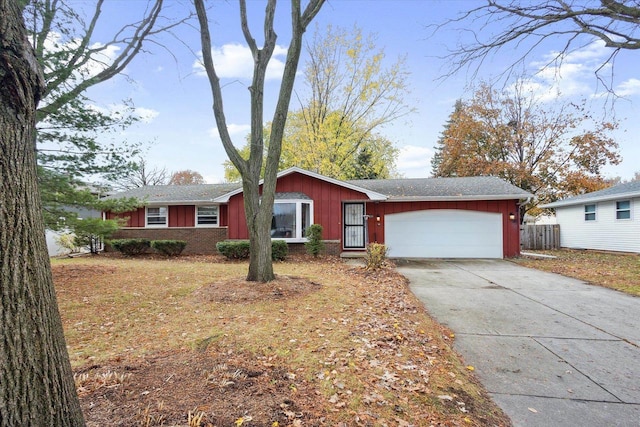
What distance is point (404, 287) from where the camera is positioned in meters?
7.29

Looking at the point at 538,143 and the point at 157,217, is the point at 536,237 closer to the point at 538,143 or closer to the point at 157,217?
the point at 538,143

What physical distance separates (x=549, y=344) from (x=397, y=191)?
10513 millimetres

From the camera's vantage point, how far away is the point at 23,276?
1.54 m

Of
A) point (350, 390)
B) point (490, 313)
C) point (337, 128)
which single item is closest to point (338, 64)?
point (337, 128)

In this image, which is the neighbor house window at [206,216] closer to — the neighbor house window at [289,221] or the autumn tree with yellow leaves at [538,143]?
the neighbor house window at [289,221]

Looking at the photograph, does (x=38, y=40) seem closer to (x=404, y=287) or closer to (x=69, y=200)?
(x=69, y=200)

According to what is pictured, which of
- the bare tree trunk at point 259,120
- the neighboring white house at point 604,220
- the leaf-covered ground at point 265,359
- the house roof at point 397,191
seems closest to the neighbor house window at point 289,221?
the house roof at point 397,191

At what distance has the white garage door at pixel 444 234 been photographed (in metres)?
13.1

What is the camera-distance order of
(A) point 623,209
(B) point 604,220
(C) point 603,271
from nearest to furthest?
(C) point 603,271 → (A) point 623,209 → (B) point 604,220

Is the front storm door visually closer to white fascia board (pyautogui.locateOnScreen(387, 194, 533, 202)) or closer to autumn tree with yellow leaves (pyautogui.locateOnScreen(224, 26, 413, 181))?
white fascia board (pyautogui.locateOnScreen(387, 194, 533, 202))

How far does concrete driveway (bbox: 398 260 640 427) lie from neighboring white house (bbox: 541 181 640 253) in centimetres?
915

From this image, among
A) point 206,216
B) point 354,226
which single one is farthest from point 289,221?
point 206,216

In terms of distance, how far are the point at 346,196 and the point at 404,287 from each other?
6311 mm

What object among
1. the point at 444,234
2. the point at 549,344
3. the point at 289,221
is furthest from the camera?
the point at 444,234
